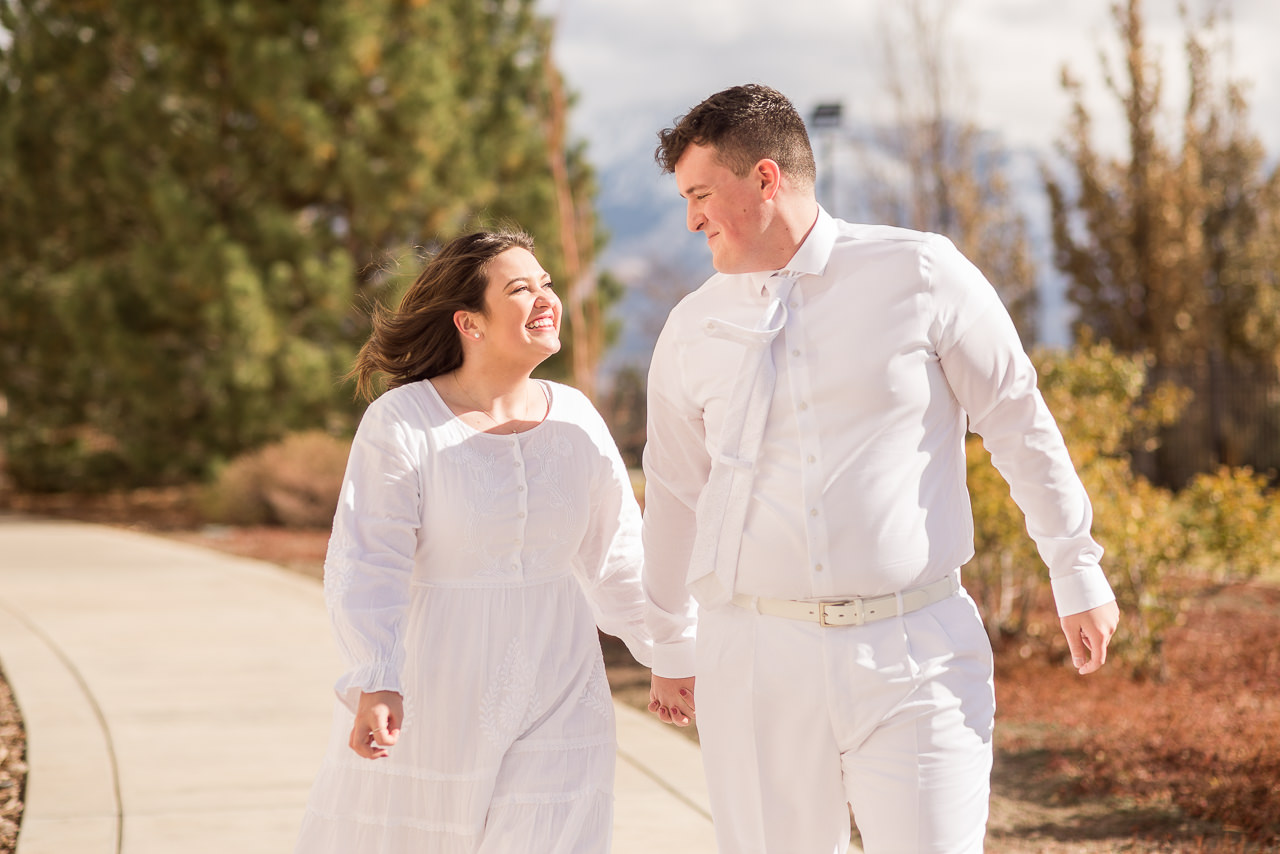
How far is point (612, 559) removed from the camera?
351 centimetres

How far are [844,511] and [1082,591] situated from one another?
50 centimetres


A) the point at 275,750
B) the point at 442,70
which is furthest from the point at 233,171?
the point at 275,750

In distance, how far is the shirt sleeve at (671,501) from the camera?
3.06 meters

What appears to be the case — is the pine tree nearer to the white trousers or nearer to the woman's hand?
the woman's hand

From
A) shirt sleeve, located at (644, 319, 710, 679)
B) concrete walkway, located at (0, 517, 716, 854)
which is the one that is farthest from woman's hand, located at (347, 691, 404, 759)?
concrete walkway, located at (0, 517, 716, 854)

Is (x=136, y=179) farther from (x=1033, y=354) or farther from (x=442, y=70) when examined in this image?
(x=1033, y=354)

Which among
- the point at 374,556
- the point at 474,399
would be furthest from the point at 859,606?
the point at 474,399

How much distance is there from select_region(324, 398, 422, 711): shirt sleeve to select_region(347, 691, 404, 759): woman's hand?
0.02 metres

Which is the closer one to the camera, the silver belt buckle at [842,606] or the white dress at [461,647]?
the silver belt buckle at [842,606]

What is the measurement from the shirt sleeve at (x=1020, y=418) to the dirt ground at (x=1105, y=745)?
238cm

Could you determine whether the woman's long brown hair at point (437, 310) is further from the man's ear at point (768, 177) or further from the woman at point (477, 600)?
the man's ear at point (768, 177)

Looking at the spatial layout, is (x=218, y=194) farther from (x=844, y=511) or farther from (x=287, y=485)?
(x=844, y=511)

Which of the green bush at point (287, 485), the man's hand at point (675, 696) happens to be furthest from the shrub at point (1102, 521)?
the green bush at point (287, 485)

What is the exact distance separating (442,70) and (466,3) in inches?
88.2
